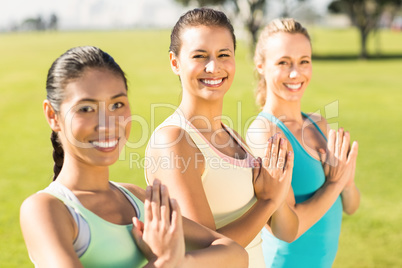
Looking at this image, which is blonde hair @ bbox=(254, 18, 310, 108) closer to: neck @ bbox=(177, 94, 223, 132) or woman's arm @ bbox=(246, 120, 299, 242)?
woman's arm @ bbox=(246, 120, 299, 242)

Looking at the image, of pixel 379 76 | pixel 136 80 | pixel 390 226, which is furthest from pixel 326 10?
pixel 390 226

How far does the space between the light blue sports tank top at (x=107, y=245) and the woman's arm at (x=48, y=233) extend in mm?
87

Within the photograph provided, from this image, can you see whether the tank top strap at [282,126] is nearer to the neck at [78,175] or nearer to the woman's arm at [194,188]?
the woman's arm at [194,188]

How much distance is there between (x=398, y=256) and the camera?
6.48m

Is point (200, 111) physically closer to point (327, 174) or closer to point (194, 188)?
point (194, 188)

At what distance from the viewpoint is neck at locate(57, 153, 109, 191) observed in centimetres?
208

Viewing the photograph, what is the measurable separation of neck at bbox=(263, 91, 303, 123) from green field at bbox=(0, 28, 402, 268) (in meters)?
0.92

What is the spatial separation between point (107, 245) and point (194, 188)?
57cm

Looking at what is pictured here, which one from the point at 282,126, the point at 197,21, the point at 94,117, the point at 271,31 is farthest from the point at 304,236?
the point at 94,117

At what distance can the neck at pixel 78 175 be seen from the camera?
208 centimetres

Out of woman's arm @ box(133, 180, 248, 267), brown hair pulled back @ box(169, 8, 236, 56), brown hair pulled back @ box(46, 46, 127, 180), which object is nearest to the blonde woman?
brown hair pulled back @ box(169, 8, 236, 56)

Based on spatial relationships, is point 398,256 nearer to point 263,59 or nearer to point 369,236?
point 369,236

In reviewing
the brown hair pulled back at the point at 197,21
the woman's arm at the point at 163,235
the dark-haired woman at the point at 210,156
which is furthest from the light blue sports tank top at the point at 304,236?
the woman's arm at the point at 163,235

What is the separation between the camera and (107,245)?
197 centimetres
